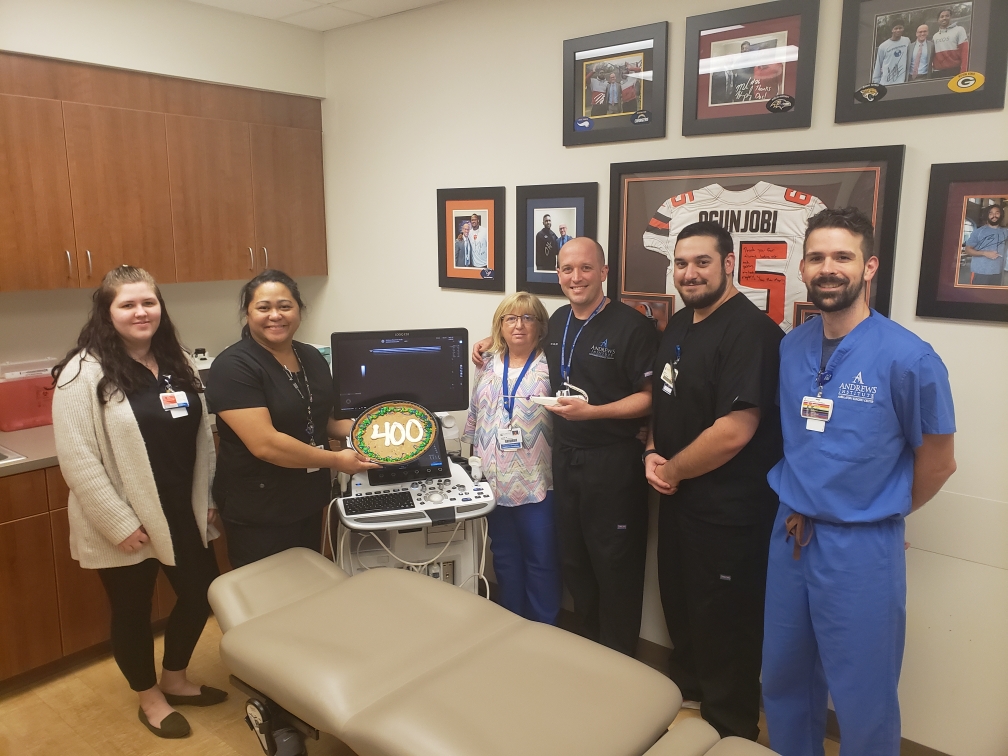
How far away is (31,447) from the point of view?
110 inches

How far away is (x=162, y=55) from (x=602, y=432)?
2.42 meters

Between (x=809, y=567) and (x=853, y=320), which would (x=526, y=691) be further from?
(x=853, y=320)

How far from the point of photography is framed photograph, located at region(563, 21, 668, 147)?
8.27 feet

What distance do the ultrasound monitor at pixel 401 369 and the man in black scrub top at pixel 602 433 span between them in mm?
353

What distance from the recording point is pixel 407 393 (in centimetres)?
268

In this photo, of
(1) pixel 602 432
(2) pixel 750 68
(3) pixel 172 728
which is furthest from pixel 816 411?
(3) pixel 172 728

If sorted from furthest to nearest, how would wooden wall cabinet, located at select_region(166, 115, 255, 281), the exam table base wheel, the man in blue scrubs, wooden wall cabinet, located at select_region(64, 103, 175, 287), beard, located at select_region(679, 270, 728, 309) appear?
wooden wall cabinet, located at select_region(166, 115, 255, 281) < wooden wall cabinet, located at select_region(64, 103, 175, 287) < beard, located at select_region(679, 270, 728, 309) < the man in blue scrubs < the exam table base wheel

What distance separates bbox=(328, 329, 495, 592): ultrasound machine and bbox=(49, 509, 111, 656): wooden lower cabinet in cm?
97

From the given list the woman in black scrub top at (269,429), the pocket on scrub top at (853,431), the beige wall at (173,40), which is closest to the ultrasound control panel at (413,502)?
the woman in black scrub top at (269,429)

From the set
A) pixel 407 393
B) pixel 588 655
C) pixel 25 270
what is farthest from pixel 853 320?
pixel 25 270

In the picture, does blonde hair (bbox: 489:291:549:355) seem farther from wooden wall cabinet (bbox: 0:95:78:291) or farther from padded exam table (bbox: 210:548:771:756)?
wooden wall cabinet (bbox: 0:95:78:291)

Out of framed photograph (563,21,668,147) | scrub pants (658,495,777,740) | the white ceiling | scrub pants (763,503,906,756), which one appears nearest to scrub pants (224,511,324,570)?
scrub pants (658,495,777,740)

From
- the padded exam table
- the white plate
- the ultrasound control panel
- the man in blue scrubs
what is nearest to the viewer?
the padded exam table

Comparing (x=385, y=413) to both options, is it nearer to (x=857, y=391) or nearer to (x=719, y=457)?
(x=719, y=457)
